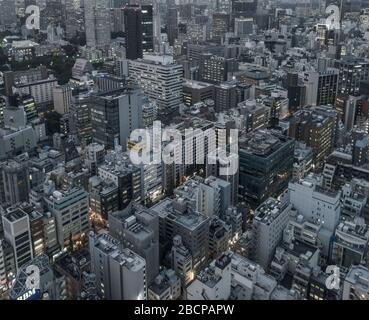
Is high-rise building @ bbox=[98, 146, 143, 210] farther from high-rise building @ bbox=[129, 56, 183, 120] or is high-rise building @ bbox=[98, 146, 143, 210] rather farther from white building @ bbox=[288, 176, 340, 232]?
high-rise building @ bbox=[129, 56, 183, 120]

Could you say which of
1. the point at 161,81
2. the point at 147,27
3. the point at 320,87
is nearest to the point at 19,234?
the point at 161,81

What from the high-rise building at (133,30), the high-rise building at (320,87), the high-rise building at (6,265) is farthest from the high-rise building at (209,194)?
the high-rise building at (133,30)

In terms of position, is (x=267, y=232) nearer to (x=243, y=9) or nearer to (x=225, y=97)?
(x=225, y=97)

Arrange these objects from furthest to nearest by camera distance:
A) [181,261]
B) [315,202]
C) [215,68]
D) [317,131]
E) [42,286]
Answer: [215,68] < [317,131] < [315,202] < [181,261] < [42,286]

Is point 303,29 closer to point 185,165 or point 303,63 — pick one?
point 303,63

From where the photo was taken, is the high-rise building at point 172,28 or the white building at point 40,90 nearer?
the white building at point 40,90

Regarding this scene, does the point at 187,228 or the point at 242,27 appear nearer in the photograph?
the point at 187,228

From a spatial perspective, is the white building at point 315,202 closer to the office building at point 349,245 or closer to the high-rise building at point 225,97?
the office building at point 349,245

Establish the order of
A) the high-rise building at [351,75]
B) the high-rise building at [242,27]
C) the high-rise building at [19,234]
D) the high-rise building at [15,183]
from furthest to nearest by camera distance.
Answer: the high-rise building at [242,27]
the high-rise building at [351,75]
the high-rise building at [15,183]
the high-rise building at [19,234]
